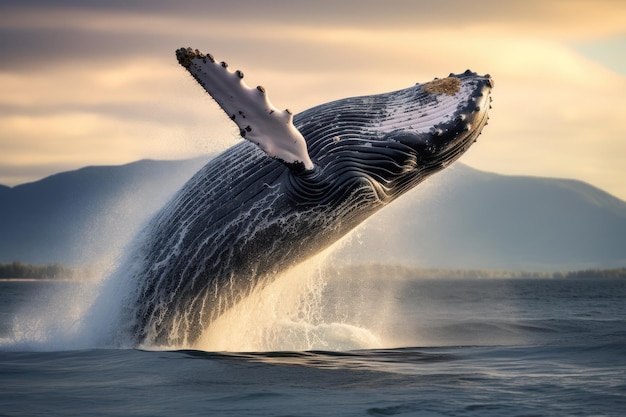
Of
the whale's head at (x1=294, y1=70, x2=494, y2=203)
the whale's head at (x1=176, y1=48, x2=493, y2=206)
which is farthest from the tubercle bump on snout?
the whale's head at (x1=294, y1=70, x2=494, y2=203)

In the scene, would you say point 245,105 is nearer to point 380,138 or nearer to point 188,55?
point 188,55

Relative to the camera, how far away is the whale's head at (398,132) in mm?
9664

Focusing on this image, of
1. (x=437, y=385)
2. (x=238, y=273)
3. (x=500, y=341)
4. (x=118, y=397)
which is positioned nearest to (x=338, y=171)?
(x=238, y=273)

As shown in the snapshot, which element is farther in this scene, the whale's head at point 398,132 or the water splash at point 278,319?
the water splash at point 278,319

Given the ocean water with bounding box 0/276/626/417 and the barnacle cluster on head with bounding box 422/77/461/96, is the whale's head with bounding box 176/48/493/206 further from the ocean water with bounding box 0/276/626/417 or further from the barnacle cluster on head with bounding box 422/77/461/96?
the ocean water with bounding box 0/276/626/417

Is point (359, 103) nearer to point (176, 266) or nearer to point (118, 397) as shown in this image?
point (176, 266)

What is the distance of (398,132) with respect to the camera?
979 cm

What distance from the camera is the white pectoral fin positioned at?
28.7 feet

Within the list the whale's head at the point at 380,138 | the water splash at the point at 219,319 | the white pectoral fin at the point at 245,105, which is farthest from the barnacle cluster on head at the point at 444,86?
the water splash at the point at 219,319

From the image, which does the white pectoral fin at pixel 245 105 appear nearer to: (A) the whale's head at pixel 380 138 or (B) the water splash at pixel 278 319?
(A) the whale's head at pixel 380 138

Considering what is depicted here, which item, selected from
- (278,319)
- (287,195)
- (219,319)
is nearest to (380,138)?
(287,195)

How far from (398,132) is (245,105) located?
1741 mm

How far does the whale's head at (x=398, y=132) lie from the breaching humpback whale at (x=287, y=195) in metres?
0.01

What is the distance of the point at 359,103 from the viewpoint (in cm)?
1020
